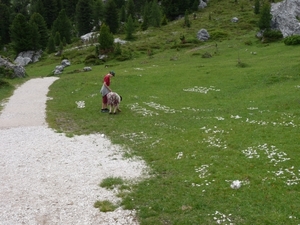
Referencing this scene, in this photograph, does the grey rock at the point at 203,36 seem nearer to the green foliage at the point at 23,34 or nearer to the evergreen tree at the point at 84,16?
the green foliage at the point at 23,34

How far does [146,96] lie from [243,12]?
347ft

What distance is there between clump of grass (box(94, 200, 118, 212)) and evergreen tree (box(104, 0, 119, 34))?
124 m

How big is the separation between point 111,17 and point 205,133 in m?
117

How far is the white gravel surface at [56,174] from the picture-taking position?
13.4m

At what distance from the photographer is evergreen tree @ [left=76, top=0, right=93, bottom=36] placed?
478ft

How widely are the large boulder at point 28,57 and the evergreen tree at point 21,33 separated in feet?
6.62

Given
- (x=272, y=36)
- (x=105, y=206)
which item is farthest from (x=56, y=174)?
(x=272, y=36)

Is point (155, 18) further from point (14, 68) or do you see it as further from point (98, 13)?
point (14, 68)

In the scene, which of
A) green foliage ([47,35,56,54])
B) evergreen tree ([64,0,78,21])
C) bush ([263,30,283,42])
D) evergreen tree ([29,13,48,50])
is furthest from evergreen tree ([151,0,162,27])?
evergreen tree ([64,0,78,21])

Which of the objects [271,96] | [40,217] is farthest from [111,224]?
[271,96]

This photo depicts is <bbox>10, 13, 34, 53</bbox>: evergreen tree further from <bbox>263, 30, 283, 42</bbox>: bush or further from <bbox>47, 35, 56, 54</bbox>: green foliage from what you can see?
<bbox>263, 30, 283, 42</bbox>: bush

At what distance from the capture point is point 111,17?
130750 mm

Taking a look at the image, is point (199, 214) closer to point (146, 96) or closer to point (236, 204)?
point (236, 204)

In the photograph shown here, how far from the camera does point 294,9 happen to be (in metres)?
87.9
